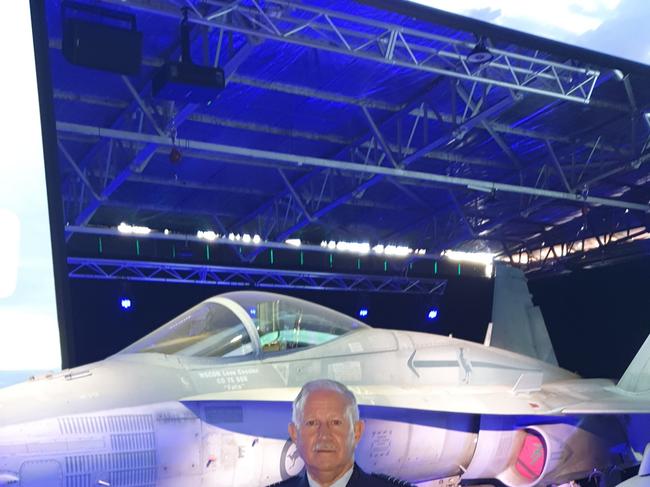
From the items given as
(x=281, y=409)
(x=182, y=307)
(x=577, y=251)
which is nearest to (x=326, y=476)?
(x=281, y=409)

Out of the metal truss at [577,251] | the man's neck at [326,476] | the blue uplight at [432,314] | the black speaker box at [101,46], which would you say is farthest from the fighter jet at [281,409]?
the metal truss at [577,251]

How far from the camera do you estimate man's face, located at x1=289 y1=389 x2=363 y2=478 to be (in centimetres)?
176

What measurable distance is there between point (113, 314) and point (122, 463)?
1042cm

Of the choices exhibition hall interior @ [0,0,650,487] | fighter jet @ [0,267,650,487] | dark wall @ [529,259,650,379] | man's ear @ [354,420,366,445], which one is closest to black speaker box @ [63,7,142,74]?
exhibition hall interior @ [0,0,650,487]

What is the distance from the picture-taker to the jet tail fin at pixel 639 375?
6.84m

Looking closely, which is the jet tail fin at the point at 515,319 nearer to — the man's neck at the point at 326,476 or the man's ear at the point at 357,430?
the man's ear at the point at 357,430

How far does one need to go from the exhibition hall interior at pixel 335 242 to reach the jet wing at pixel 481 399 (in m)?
0.03

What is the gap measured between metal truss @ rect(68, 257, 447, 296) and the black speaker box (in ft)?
21.0

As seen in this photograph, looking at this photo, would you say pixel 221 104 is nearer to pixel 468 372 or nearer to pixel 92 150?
pixel 92 150

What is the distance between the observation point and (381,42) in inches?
329

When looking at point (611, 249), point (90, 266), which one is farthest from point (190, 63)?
point (611, 249)

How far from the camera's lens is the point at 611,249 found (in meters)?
15.4

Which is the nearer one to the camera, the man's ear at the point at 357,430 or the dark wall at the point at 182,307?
the man's ear at the point at 357,430

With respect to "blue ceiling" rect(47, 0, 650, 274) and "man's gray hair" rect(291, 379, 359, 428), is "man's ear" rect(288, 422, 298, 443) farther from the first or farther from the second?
"blue ceiling" rect(47, 0, 650, 274)
